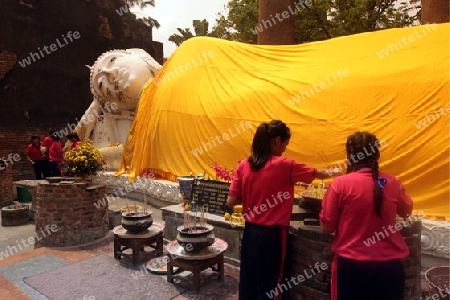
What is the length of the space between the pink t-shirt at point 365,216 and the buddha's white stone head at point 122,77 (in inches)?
231

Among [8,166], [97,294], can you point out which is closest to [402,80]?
[97,294]

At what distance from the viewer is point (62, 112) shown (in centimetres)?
1140

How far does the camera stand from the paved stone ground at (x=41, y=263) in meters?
3.12

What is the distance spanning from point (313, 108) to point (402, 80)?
99 centimetres

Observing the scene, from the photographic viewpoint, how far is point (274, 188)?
2.14 metres

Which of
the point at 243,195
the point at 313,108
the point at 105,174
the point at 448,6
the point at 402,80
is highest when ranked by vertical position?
the point at 448,6

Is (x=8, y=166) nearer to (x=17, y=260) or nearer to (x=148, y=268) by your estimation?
(x=17, y=260)

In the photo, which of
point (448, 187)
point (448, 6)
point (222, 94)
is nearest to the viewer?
point (448, 187)

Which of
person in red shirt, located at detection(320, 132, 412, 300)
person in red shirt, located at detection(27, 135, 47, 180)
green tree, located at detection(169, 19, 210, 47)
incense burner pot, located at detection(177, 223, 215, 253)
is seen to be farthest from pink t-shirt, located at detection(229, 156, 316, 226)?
green tree, located at detection(169, 19, 210, 47)

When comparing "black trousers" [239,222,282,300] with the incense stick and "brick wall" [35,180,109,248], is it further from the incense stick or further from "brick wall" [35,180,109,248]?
"brick wall" [35,180,109,248]

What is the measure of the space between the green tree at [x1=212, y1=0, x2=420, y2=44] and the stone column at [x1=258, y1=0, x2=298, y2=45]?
2547 mm

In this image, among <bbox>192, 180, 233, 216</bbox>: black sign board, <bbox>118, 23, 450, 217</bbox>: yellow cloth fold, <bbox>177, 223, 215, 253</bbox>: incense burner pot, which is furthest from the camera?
<bbox>192, 180, 233, 216</bbox>: black sign board

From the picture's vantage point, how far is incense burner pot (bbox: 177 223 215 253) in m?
3.09

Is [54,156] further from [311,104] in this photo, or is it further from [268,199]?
[268,199]
